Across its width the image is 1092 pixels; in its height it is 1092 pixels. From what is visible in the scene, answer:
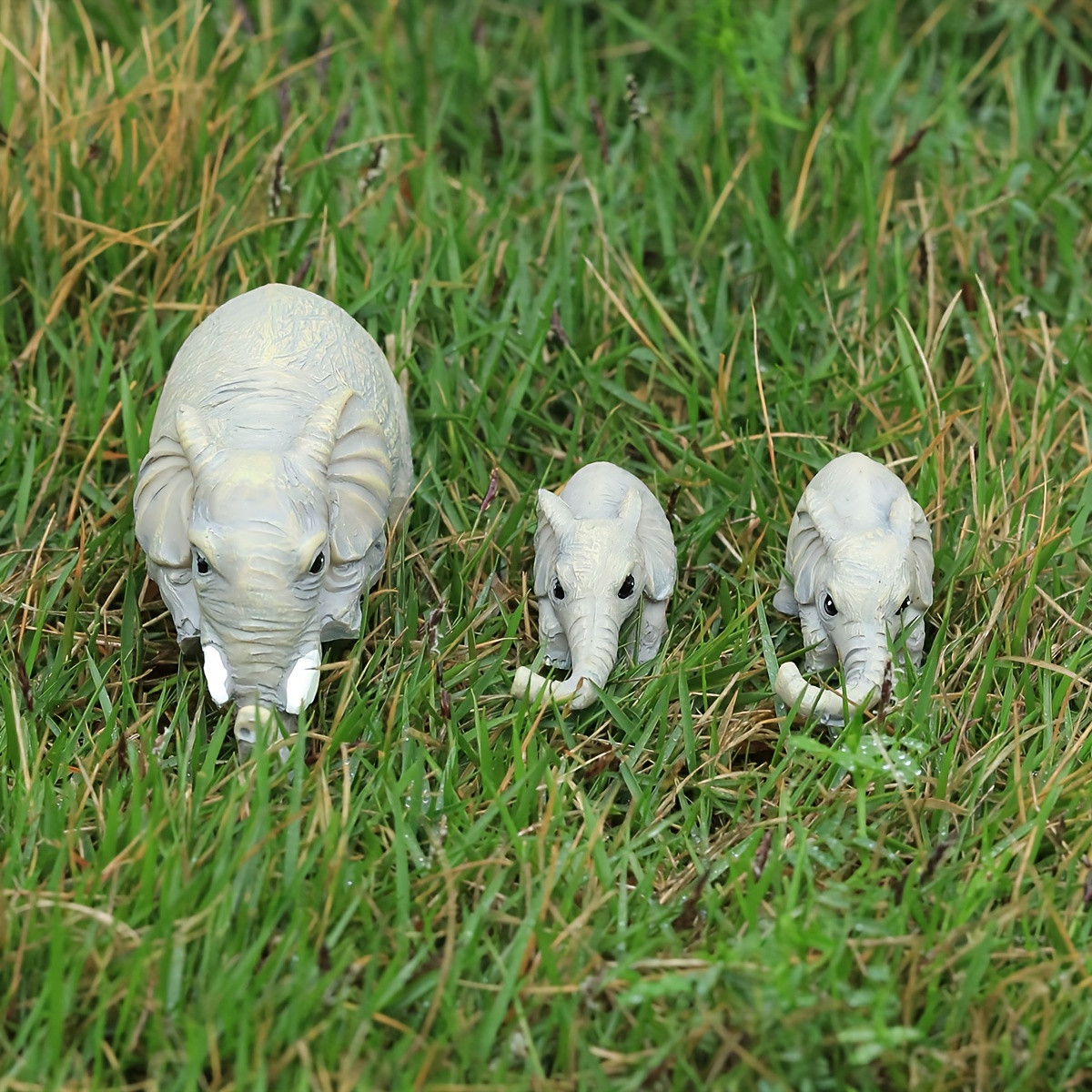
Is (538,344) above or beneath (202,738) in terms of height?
above

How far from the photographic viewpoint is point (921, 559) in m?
3.96

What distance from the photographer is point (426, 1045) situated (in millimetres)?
3029

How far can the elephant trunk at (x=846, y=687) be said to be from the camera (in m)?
3.70

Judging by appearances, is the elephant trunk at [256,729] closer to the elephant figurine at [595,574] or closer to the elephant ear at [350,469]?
the elephant ear at [350,469]

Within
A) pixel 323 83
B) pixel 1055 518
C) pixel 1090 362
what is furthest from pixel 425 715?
pixel 323 83

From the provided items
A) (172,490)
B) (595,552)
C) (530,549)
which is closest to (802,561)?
(595,552)

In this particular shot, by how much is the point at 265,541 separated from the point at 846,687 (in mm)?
1542

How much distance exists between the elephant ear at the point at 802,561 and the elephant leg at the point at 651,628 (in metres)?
Answer: 0.35

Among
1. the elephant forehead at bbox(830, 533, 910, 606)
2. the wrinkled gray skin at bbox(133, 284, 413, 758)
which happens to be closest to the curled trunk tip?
the elephant forehead at bbox(830, 533, 910, 606)

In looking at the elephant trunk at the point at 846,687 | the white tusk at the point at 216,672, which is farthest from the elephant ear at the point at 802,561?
the white tusk at the point at 216,672

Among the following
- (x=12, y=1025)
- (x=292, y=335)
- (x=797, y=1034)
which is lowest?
(x=12, y=1025)

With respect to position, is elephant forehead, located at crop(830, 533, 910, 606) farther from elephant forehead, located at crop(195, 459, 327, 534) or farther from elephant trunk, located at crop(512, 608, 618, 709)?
elephant forehead, located at crop(195, 459, 327, 534)

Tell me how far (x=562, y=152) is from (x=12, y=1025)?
4.19 m

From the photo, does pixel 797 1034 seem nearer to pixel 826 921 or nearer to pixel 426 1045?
pixel 826 921
